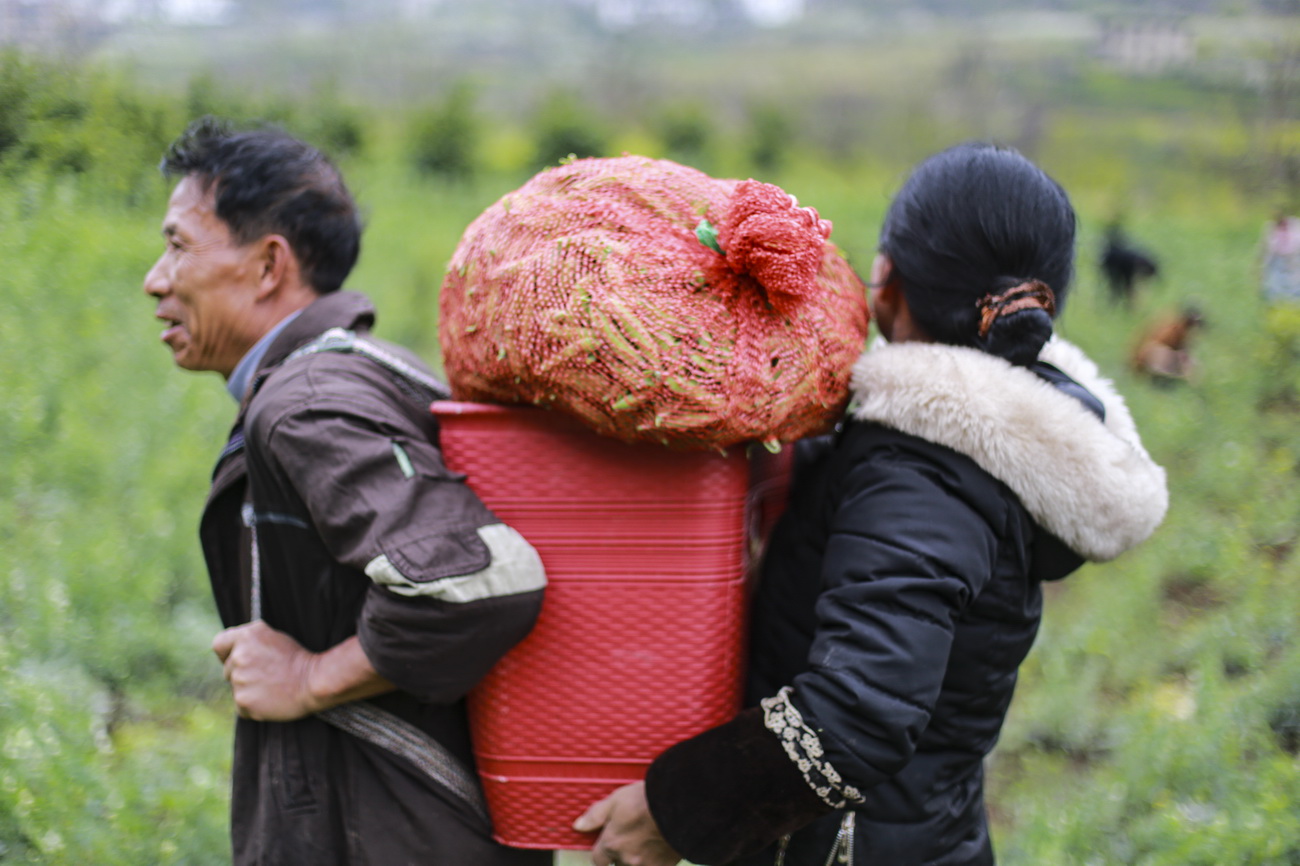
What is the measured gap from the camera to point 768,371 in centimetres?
127

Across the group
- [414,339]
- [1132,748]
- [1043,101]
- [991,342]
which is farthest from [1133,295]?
[1043,101]

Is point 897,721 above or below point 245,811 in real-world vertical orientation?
above

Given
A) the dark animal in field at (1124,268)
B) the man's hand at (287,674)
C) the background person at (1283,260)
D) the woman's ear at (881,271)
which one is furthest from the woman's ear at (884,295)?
the dark animal in field at (1124,268)

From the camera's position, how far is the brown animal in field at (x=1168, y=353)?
8055 millimetres

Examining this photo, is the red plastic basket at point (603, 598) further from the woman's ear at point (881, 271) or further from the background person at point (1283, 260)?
the background person at point (1283, 260)

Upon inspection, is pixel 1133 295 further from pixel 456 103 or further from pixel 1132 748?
pixel 456 103

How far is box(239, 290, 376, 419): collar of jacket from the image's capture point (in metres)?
1.59

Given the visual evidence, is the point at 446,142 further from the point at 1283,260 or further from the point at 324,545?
the point at 324,545

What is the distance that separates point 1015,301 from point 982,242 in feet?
0.31

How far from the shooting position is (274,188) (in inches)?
66.0

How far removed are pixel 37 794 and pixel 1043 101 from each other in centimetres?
2817

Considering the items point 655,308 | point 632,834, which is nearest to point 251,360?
point 655,308

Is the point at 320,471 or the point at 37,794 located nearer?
the point at 320,471

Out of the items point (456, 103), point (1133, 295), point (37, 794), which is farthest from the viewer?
point (456, 103)
